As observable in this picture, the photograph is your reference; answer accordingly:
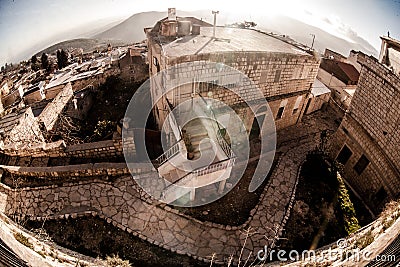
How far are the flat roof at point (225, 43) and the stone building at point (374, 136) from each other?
4.20m

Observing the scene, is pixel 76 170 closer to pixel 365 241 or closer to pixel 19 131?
pixel 19 131

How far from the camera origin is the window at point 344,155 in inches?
569

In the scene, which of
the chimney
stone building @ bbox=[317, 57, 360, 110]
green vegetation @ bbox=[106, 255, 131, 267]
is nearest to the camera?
green vegetation @ bbox=[106, 255, 131, 267]

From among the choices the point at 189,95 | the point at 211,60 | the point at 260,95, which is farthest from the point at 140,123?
the point at 260,95

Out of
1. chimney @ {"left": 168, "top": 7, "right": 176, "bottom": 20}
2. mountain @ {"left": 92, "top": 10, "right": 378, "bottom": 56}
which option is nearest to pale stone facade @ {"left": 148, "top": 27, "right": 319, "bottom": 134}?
chimney @ {"left": 168, "top": 7, "right": 176, "bottom": 20}

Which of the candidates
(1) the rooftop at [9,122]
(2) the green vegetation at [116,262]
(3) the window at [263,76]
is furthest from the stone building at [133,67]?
(2) the green vegetation at [116,262]

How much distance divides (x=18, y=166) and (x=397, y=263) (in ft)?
49.6

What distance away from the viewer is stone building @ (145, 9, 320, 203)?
11.7 m

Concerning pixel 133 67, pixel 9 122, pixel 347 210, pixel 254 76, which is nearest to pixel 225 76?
pixel 254 76

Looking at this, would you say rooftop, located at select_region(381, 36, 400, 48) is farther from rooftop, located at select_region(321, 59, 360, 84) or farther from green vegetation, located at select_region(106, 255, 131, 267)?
green vegetation, located at select_region(106, 255, 131, 267)

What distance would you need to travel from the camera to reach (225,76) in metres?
13.2

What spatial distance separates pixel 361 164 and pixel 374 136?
1.72 meters

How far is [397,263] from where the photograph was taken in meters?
8.07

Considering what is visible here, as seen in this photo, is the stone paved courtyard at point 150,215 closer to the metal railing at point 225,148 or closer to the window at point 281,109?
the metal railing at point 225,148
